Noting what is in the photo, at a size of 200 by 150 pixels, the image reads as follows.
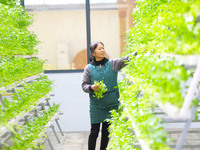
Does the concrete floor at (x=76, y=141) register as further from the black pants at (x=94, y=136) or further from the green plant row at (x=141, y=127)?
the green plant row at (x=141, y=127)

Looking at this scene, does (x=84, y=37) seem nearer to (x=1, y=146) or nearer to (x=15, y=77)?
(x=15, y=77)

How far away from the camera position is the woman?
11.1ft

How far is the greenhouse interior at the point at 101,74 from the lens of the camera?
142cm

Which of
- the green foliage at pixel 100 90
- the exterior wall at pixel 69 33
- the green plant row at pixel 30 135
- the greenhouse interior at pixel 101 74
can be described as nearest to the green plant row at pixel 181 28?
the greenhouse interior at pixel 101 74

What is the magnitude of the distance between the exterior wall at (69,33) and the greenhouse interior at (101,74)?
0.02m

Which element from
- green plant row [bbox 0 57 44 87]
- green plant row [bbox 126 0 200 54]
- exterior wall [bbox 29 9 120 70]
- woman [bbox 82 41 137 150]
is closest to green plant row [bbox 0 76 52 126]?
green plant row [bbox 0 57 44 87]

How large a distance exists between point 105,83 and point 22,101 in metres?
1.02

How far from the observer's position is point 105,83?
3.40m

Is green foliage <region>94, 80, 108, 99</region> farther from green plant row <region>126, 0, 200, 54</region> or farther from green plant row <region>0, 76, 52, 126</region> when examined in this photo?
green plant row <region>126, 0, 200, 54</region>

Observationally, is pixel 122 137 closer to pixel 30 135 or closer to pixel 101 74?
pixel 30 135

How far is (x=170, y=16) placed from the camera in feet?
5.53

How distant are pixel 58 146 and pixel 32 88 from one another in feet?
5.08

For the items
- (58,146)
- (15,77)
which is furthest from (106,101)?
(58,146)

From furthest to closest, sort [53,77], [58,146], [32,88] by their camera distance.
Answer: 1. [53,77]
2. [58,146]
3. [32,88]
